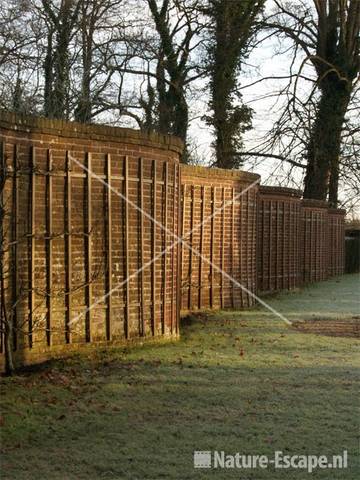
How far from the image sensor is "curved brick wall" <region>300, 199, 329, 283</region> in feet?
72.6

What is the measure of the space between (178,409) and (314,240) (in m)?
17.2

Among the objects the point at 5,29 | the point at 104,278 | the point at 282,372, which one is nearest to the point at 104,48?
the point at 5,29

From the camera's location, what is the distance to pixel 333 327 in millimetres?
11906

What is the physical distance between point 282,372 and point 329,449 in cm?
264

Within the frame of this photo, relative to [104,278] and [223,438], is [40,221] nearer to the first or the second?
[104,278]

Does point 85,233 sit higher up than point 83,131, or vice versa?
point 83,131

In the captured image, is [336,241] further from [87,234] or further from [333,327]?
[87,234]

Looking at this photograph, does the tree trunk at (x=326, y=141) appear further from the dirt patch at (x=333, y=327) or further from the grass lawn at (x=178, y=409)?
the grass lawn at (x=178, y=409)

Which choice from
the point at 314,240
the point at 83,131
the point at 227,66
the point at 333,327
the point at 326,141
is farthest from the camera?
the point at 326,141

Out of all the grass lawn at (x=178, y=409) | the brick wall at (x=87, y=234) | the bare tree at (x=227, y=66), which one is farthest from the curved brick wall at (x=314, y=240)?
the grass lawn at (x=178, y=409)

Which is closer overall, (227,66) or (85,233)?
(85,233)

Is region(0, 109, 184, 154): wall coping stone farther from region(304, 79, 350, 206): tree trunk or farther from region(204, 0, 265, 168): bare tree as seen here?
region(304, 79, 350, 206): tree trunk

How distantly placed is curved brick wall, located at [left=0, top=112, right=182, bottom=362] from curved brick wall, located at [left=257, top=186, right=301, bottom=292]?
765 cm

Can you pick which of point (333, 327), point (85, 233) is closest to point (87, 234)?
point (85, 233)
